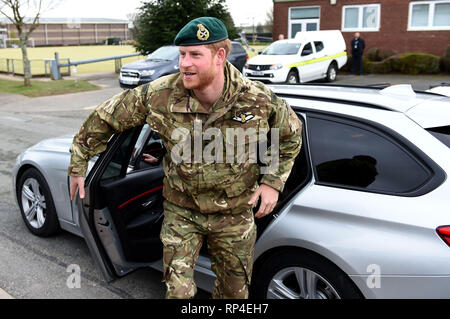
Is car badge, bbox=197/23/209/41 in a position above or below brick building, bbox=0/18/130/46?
below

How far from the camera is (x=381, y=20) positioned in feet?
71.2

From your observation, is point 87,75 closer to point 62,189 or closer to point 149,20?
point 149,20

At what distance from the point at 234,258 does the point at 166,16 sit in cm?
1955

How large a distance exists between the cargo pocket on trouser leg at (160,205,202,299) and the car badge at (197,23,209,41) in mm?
923

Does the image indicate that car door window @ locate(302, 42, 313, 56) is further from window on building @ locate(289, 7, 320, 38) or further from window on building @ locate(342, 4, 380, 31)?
window on building @ locate(289, 7, 320, 38)

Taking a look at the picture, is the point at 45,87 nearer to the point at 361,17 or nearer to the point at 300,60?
the point at 300,60

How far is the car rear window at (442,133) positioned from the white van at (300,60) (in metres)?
12.8

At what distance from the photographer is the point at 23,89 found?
58.9ft

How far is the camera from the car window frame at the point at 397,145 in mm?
2242

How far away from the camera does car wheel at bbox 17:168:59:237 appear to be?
13.0ft

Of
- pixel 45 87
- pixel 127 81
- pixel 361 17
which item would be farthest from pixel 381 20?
pixel 45 87

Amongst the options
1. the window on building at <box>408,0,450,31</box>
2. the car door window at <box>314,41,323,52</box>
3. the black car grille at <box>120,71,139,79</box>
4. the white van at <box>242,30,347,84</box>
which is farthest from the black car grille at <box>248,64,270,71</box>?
the window on building at <box>408,0,450,31</box>

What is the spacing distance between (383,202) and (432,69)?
1837 centimetres
